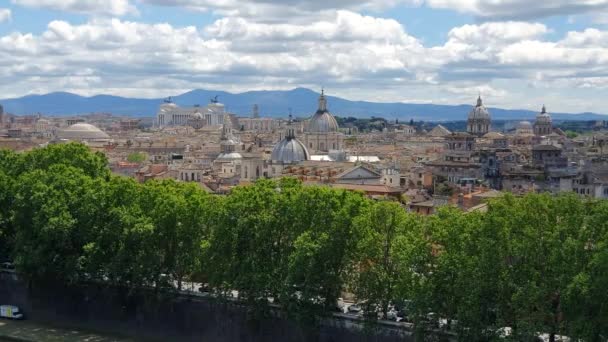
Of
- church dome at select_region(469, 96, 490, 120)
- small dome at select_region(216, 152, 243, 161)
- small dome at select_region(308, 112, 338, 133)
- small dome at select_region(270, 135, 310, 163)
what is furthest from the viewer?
church dome at select_region(469, 96, 490, 120)

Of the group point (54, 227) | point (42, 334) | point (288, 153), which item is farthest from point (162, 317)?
point (288, 153)

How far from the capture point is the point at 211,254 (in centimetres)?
4100

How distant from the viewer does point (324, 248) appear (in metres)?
38.3

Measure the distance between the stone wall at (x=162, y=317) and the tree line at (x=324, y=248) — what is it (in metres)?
0.92

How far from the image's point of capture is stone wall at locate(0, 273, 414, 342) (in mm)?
39281

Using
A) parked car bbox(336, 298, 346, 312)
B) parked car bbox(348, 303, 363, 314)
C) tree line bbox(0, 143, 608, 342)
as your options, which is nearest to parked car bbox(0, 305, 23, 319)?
tree line bbox(0, 143, 608, 342)

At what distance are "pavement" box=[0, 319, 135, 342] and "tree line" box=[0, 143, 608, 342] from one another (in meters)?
2.41

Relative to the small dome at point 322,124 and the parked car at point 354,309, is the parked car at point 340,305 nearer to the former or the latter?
the parked car at point 354,309

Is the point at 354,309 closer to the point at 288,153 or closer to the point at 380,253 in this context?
the point at 380,253

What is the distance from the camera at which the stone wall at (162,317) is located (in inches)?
1547

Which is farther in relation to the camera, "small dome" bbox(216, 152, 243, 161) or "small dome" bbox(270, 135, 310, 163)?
"small dome" bbox(216, 152, 243, 161)

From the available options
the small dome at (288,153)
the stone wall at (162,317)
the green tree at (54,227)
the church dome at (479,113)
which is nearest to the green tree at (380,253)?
the stone wall at (162,317)

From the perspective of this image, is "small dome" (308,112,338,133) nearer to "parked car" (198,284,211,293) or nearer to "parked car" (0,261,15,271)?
"parked car" (0,261,15,271)

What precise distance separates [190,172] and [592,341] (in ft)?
235
